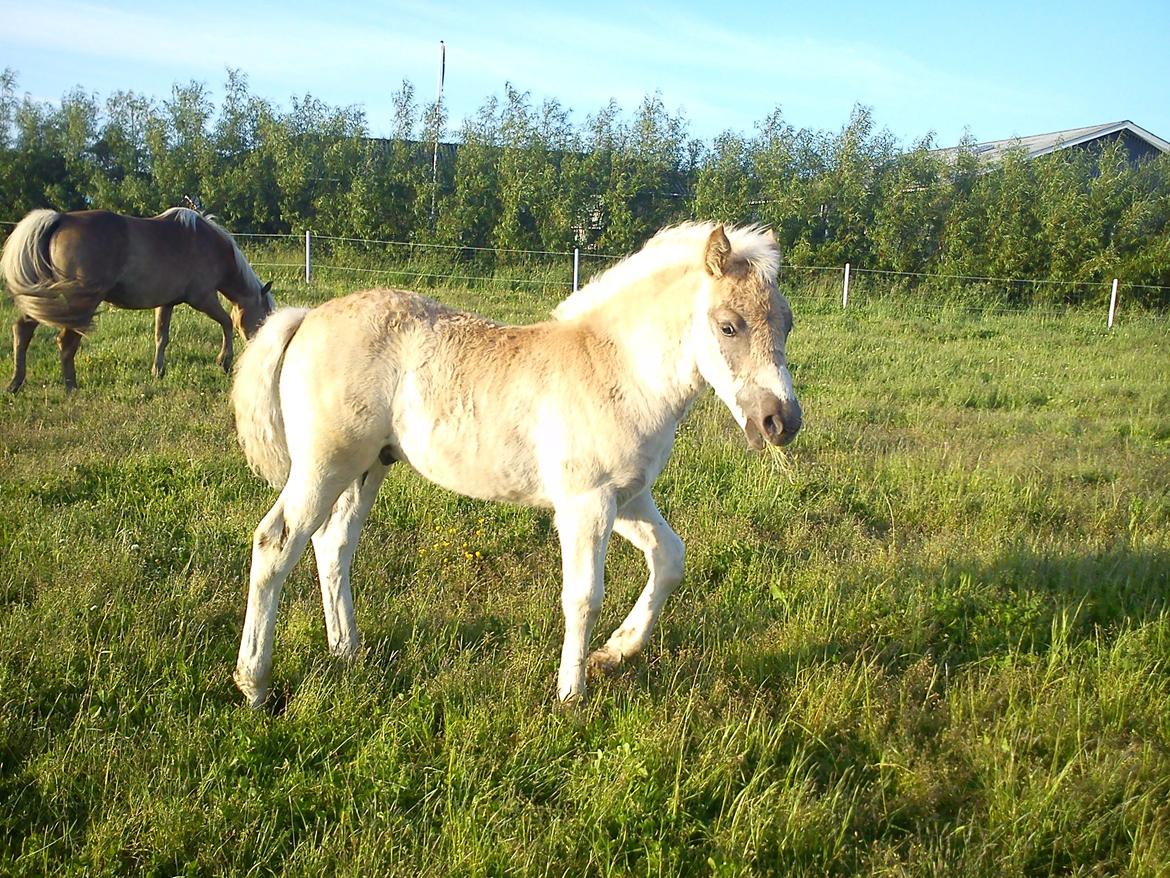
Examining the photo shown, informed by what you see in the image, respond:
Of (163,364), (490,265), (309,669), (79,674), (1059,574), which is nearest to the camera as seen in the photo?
(79,674)

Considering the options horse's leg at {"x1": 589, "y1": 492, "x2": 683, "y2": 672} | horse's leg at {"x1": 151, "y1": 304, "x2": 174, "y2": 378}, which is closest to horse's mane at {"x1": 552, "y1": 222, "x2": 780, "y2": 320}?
horse's leg at {"x1": 589, "y1": 492, "x2": 683, "y2": 672}

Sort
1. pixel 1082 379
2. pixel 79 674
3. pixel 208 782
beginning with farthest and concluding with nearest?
pixel 1082 379 → pixel 79 674 → pixel 208 782

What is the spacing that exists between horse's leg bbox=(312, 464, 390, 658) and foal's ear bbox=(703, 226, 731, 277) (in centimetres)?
182

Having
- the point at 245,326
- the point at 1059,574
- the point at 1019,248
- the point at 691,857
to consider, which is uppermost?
the point at 1019,248

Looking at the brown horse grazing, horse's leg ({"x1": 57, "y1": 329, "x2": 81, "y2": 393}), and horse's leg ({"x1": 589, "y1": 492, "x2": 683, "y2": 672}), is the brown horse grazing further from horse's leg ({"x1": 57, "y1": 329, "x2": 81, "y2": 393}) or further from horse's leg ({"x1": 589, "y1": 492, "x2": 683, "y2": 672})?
horse's leg ({"x1": 589, "y1": 492, "x2": 683, "y2": 672})

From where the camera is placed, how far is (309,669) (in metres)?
3.82

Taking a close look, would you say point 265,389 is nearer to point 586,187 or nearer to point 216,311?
point 216,311

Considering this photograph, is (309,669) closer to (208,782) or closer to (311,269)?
(208,782)

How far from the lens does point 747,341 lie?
3.39 metres

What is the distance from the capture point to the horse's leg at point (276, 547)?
145 inches

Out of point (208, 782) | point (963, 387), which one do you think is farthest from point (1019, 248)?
point (208, 782)

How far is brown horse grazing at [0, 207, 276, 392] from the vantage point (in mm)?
9109

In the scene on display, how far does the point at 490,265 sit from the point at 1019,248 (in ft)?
47.7

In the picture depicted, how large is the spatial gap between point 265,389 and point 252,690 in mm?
1337
